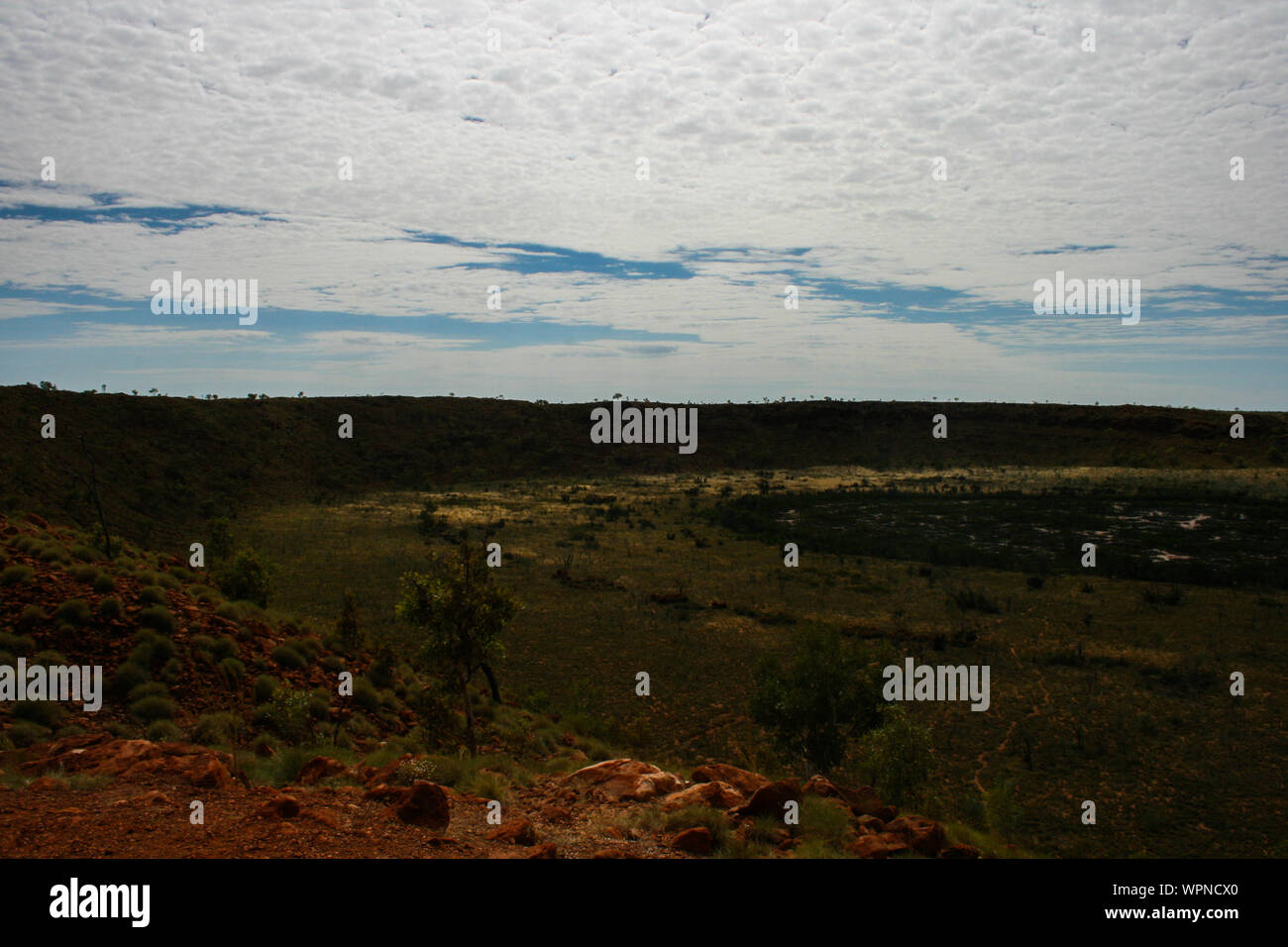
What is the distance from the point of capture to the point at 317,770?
9.81 metres

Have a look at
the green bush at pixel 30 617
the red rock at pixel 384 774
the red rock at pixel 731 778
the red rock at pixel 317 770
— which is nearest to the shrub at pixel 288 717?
the red rock at pixel 317 770

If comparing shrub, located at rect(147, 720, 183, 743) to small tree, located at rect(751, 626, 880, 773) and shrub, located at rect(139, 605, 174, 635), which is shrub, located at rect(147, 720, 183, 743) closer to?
shrub, located at rect(139, 605, 174, 635)

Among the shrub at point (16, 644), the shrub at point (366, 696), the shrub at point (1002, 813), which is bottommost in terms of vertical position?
the shrub at point (1002, 813)

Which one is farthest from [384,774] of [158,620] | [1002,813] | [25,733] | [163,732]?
[1002,813]

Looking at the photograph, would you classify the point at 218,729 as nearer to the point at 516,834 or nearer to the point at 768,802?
the point at 516,834

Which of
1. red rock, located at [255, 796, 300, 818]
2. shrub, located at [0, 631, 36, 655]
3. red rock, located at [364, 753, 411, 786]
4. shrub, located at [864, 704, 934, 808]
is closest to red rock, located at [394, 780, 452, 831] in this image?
red rock, located at [255, 796, 300, 818]

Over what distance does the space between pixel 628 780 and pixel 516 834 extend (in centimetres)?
259

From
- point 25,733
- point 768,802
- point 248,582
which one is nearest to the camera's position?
point 768,802

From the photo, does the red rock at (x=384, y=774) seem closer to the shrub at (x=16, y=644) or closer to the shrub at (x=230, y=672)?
the shrub at (x=230, y=672)

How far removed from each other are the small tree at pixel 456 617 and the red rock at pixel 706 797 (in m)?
6.58

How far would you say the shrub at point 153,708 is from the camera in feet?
38.1
